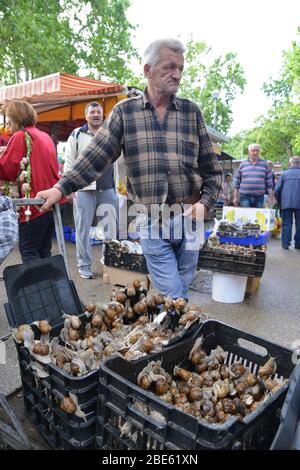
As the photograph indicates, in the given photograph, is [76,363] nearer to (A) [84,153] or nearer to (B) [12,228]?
(B) [12,228]

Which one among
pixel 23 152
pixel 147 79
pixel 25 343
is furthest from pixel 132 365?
pixel 23 152

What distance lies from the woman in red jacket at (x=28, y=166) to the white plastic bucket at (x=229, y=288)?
2.14 metres

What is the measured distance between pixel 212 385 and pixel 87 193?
12.1ft

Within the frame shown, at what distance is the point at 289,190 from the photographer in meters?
8.15

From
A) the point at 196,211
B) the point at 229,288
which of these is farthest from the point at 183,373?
the point at 229,288

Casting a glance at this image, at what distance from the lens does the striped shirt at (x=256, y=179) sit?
7.80 meters

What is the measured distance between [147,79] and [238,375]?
1.83 m

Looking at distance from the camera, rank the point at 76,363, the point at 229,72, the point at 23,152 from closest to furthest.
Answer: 1. the point at 76,363
2. the point at 23,152
3. the point at 229,72

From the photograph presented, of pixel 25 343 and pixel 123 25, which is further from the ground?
pixel 123 25

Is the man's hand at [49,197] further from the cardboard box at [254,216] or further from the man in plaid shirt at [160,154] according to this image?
the cardboard box at [254,216]

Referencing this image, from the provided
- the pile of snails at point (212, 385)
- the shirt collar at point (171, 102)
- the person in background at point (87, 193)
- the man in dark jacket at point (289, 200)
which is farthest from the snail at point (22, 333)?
the man in dark jacket at point (289, 200)

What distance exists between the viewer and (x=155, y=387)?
156cm

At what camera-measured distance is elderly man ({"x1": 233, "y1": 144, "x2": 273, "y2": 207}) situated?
7.80 meters

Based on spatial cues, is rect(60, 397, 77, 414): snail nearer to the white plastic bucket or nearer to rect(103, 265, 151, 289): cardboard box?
rect(103, 265, 151, 289): cardboard box
